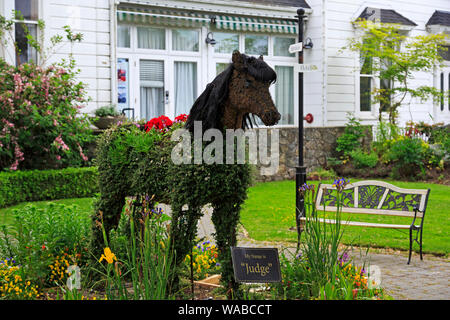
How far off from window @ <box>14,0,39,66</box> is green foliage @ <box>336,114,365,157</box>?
8.78 m

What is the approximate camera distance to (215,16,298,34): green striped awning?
15312 millimetres

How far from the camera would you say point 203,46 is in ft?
50.2

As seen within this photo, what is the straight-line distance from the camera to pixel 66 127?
1132 centimetres

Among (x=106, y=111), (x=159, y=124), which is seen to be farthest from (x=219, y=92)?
(x=106, y=111)

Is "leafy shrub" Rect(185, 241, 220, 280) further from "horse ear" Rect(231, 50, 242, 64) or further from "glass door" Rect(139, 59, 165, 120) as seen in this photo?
"glass door" Rect(139, 59, 165, 120)

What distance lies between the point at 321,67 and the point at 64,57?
26.4 ft

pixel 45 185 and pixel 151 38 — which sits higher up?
pixel 151 38

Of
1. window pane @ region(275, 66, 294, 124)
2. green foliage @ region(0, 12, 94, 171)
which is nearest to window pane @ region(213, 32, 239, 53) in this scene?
window pane @ region(275, 66, 294, 124)

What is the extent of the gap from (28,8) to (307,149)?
8.29m

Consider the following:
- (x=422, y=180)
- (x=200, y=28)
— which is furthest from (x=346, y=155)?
(x=200, y=28)

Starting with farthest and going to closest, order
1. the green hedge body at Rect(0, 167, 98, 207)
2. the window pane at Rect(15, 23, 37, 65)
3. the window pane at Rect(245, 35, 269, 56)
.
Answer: the window pane at Rect(245, 35, 269, 56) < the window pane at Rect(15, 23, 37, 65) < the green hedge body at Rect(0, 167, 98, 207)

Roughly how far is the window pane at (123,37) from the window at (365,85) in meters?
7.92

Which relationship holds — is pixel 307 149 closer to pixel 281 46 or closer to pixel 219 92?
pixel 281 46

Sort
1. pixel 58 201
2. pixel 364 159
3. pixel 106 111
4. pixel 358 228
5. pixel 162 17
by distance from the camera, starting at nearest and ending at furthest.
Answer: pixel 358 228
pixel 58 201
pixel 106 111
pixel 162 17
pixel 364 159
